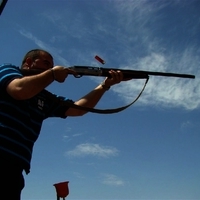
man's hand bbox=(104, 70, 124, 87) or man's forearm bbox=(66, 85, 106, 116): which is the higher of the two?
man's hand bbox=(104, 70, 124, 87)

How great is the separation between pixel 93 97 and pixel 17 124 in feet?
5.51

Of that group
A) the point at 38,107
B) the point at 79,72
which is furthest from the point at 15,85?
the point at 79,72

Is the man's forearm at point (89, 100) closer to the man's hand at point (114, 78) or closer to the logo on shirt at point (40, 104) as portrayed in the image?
the man's hand at point (114, 78)

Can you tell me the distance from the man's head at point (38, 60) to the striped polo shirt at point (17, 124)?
1.60 feet

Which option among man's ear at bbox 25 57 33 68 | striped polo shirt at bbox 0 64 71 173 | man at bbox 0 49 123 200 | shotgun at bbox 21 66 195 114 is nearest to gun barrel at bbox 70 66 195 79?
shotgun at bbox 21 66 195 114

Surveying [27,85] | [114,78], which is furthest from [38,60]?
[114,78]

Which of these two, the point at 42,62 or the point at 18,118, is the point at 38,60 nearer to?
the point at 42,62

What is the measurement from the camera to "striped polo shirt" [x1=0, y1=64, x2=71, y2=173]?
363 cm

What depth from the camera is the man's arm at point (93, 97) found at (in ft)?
16.1

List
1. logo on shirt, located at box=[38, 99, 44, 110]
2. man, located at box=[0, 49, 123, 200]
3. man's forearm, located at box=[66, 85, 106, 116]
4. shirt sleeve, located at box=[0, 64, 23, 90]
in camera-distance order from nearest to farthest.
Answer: man, located at box=[0, 49, 123, 200] → shirt sleeve, located at box=[0, 64, 23, 90] → logo on shirt, located at box=[38, 99, 44, 110] → man's forearm, located at box=[66, 85, 106, 116]

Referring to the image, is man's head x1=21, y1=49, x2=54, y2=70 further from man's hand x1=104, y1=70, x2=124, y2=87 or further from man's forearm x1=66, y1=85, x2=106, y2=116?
man's hand x1=104, y1=70, x2=124, y2=87

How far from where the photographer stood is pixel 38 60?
4.57 m

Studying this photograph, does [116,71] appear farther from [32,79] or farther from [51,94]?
[32,79]

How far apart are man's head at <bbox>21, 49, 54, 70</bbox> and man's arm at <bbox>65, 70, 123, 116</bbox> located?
0.79 meters
